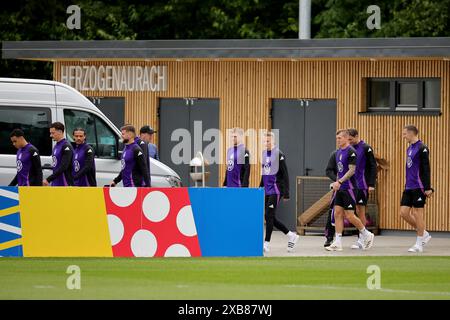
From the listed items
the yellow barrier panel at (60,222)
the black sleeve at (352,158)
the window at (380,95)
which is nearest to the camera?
the yellow barrier panel at (60,222)

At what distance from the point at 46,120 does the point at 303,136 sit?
6.04 m

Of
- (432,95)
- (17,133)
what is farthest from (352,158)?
(17,133)

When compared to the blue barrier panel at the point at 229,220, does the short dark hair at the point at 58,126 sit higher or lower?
higher

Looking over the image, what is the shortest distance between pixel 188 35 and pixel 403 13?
9.20 m

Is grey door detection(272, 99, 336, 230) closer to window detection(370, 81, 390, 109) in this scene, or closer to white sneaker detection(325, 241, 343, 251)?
window detection(370, 81, 390, 109)

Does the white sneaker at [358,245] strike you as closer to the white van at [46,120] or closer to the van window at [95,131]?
the white van at [46,120]

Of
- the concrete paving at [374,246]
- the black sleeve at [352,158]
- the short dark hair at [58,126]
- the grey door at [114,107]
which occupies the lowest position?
the concrete paving at [374,246]

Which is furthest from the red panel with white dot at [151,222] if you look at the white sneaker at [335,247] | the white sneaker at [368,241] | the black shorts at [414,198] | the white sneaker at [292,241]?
the black shorts at [414,198]

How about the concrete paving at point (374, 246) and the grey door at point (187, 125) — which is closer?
the concrete paving at point (374, 246)

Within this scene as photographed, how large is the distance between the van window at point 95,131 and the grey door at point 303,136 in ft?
15.4

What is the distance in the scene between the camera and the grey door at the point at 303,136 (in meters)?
26.5

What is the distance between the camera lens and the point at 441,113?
25094 mm
